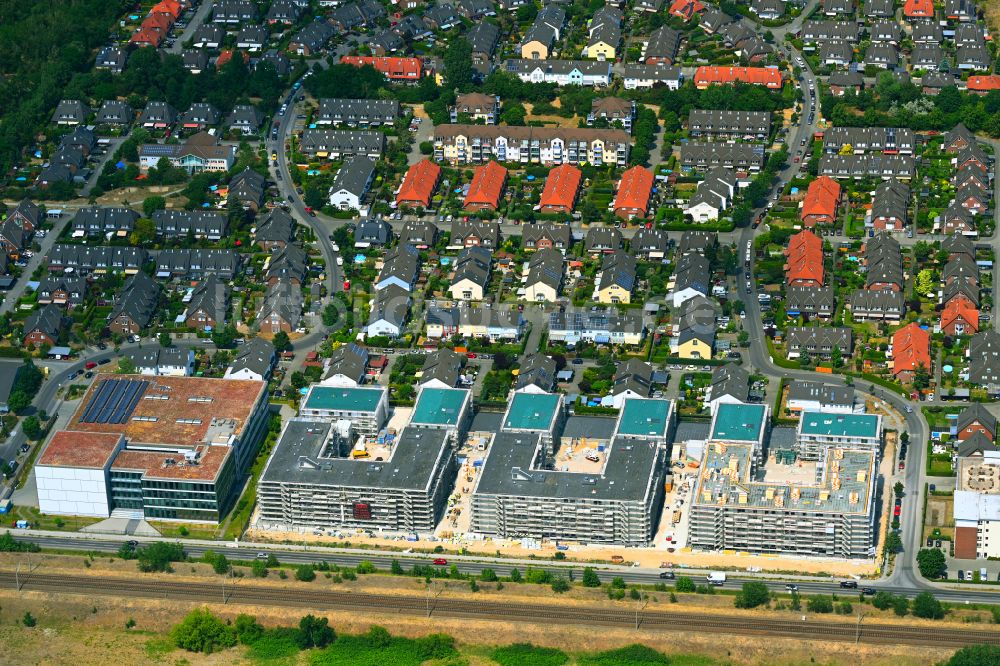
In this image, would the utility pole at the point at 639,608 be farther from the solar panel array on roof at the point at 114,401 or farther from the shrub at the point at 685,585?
the solar panel array on roof at the point at 114,401

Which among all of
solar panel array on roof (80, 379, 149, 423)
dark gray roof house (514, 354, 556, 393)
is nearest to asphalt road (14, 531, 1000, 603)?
solar panel array on roof (80, 379, 149, 423)

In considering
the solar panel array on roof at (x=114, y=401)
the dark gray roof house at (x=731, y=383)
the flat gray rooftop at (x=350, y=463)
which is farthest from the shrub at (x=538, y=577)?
the solar panel array on roof at (x=114, y=401)

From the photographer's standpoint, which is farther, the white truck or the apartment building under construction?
the apartment building under construction

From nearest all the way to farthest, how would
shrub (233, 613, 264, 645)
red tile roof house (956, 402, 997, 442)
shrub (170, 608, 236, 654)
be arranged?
shrub (170, 608, 236, 654)
shrub (233, 613, 264, 645)
red tile roof house (956, 402, 997, 442)

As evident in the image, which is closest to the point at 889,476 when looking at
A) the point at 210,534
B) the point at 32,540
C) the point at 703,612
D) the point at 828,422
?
the point at 828,422

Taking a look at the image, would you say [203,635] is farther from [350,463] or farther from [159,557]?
[350,463]

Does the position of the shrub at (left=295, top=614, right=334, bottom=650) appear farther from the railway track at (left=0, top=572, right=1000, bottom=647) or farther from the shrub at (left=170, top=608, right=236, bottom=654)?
the shrub at (left=170, top=608, right=236, bottom=654)

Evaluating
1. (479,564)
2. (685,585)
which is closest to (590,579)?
(685,585)
